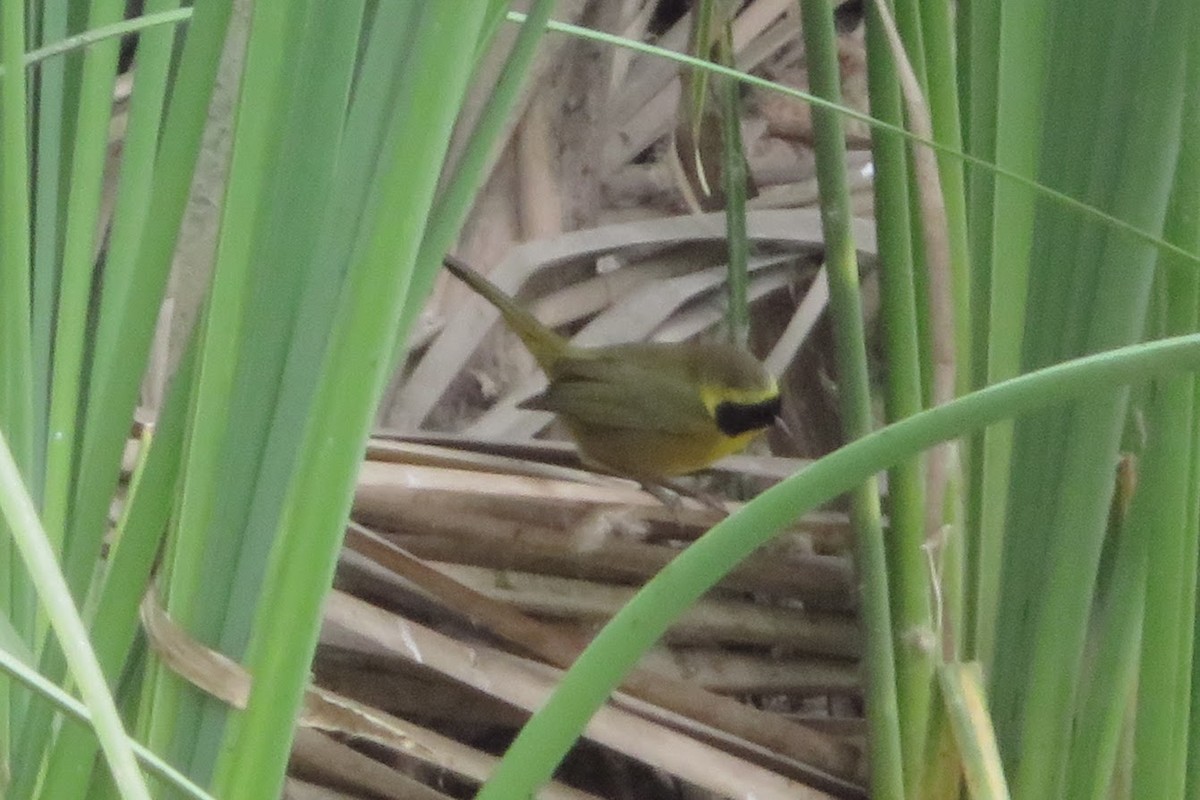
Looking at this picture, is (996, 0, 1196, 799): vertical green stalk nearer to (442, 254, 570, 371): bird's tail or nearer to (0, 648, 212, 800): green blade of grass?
(0, 648, 212, 800): green blade of grass

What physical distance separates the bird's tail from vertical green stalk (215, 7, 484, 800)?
3.16 ft

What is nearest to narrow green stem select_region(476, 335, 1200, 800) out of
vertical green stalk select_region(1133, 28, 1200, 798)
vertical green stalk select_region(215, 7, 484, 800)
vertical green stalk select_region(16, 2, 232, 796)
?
vertical green stalk select_region(215, 7, 484, 800)

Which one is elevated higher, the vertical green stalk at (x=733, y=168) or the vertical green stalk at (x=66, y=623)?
the vertical green stalk at (x=733, y=168)

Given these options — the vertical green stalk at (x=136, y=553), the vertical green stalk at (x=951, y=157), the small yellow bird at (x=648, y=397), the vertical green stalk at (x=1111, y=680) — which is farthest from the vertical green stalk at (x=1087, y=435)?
the small yellow bird at (x=648, y=397)

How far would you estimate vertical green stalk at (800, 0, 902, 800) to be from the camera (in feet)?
2.75

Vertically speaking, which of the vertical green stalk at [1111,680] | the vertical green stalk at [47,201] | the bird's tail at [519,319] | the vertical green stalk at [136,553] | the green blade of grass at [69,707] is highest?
the bird's tail at [519,319]

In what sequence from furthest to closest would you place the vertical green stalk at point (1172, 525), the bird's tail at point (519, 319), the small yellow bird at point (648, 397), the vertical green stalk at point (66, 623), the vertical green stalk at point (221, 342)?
the small yellow bird at point (648, 397) < the bird's tail at point (519, 319) < the vertical green stalk at point (1172, 525) < the vertical green stalk at point (221, 342) < the vertical green stalk at point (66, 623)

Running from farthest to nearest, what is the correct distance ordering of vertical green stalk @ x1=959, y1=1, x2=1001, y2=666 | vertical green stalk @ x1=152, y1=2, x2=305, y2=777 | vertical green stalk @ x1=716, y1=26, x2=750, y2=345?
vertical green stalk @ x1=716, y1=26, x2=750, y2=345 → vertical green stalk @ x1=959, y1=1, x2=1001, y2=666 → vertical green stalk @ x1=152, y1=2, x2=305, y2=777

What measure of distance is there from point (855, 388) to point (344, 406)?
51cm

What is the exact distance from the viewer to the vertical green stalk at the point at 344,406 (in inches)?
15.7

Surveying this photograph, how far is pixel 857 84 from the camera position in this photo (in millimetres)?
1855

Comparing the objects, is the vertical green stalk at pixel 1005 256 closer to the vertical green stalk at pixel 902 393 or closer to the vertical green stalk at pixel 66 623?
the vertical green stalk at pixel 902 393

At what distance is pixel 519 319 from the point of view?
4.99 feet

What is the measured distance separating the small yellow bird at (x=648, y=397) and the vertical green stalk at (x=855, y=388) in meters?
0.57
